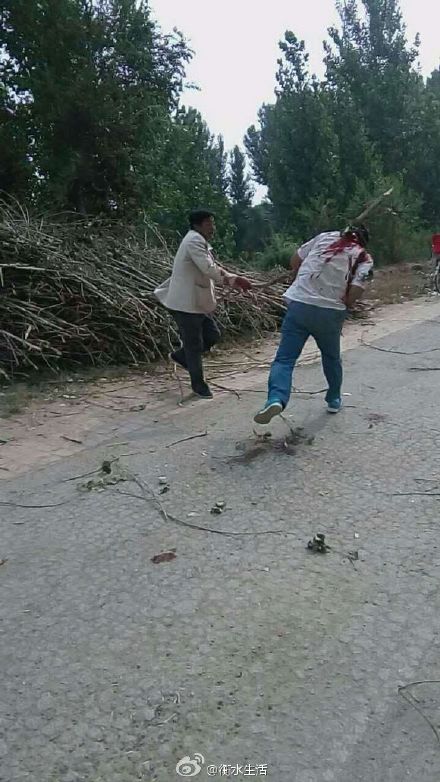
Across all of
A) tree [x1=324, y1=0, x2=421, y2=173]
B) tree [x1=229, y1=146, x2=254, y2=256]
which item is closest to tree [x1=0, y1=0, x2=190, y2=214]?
tree [x1=324, y1=0, x2=421, y2=173]

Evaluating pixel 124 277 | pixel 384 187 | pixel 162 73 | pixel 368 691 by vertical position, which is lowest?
pixel 368 691

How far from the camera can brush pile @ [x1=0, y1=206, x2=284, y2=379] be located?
21.1 feet

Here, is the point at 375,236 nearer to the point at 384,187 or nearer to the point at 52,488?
the point at 384,187

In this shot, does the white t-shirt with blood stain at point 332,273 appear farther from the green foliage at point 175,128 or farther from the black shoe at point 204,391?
the green foliage at point 175,128

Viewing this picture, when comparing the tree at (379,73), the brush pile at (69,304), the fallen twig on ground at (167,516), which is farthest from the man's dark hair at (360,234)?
the tree at (379,73)

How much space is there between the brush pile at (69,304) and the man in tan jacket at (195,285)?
107 cm

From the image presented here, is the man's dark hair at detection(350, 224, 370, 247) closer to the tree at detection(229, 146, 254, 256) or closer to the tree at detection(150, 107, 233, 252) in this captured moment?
the tree at detection(150, 107, 233, 252)

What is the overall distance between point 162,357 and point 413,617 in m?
4.77

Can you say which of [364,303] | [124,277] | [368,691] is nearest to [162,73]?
[364,303]

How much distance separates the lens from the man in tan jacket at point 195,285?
566cm

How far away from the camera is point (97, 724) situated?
Result: 229 cm

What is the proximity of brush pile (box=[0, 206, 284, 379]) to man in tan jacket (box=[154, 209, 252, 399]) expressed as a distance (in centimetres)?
107

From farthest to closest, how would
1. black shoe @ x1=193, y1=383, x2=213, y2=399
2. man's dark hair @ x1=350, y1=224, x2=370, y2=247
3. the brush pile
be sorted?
the brush pile → black shoe @ x1=193, y1=383, x2=213, y2=399 → man's dark hair @ x1=350, y1=224, x2=370, y2=247

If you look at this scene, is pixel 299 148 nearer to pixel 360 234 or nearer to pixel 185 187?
pixel 185 187
